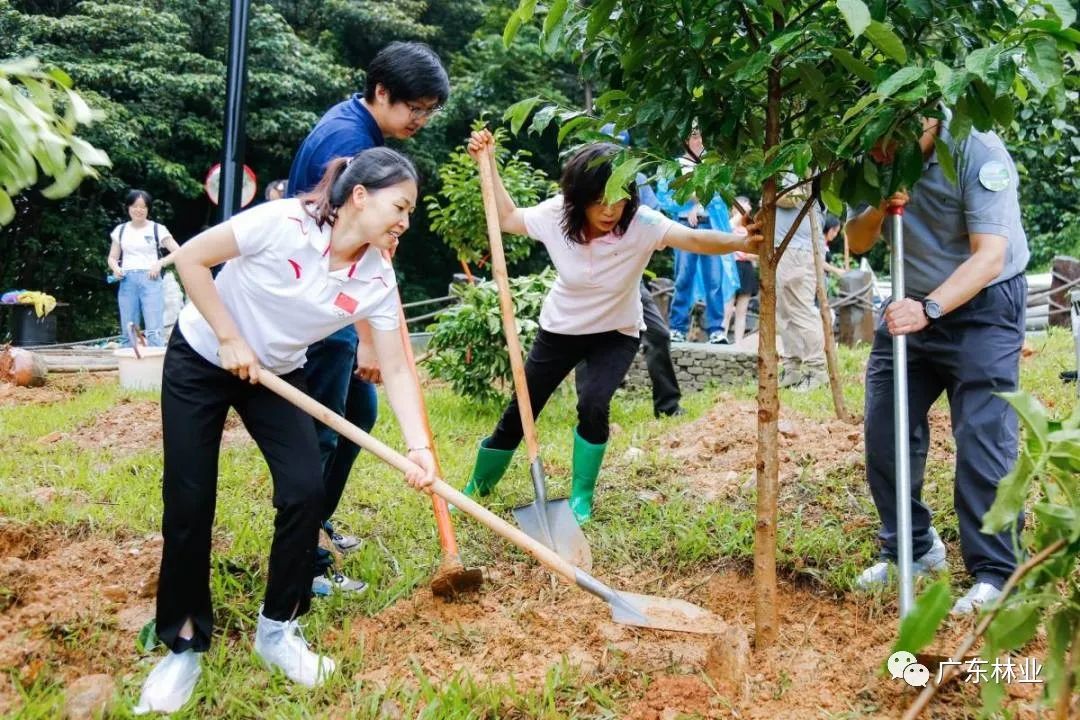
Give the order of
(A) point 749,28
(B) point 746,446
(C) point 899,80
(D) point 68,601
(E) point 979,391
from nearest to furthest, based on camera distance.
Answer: (C) point 899,80, (A) point 749,28, (E) point 979,391, (D) point 68,601, (B) point 746,446

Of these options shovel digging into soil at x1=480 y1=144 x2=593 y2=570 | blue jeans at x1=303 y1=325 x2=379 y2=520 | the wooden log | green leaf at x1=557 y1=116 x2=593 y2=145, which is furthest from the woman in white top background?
the wooden log

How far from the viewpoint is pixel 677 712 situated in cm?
244

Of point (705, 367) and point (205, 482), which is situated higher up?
point (205, 482)

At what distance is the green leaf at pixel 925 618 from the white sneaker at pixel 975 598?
1.62m

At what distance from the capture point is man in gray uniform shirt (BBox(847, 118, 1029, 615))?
2836 mm

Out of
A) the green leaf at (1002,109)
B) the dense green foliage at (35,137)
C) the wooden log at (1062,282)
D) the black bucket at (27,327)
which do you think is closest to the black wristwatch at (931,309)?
the green leaf at (1002,109)

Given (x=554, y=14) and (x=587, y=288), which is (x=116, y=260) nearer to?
(x=587, y=288)

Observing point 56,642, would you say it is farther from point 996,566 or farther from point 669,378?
point 669,378

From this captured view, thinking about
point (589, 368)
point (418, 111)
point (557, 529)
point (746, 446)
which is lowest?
point (746, 446)

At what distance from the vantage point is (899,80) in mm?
1927

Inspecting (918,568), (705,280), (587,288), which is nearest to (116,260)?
(705,280)

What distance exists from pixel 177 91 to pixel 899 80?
16580 millimetres

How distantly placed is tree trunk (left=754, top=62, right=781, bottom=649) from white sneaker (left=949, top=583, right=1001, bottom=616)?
0.61 metres

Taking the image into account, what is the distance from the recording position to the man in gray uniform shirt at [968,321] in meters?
2.84
